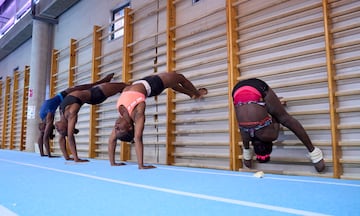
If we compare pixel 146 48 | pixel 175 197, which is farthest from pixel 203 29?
pixel 175 197

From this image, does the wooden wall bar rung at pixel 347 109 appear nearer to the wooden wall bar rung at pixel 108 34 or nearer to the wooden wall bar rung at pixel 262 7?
the wooden wall bar rung at pixel 262 7

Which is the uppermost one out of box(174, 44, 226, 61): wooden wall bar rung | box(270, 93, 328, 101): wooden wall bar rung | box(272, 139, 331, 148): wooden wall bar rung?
box(174, 44, 226, 61): wooden wall bar rung

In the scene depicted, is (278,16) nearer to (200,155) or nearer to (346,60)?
(346,60)

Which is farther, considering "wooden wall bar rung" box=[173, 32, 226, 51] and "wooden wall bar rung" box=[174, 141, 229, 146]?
"wooden wall bar rung" box=[173, 32, 226, 51]

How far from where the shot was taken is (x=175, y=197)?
1753mm

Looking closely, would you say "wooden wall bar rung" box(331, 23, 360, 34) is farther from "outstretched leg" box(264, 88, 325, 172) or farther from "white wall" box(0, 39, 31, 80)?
"white wall" box(0, 39, 31, 80)

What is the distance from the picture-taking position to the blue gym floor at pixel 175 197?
1.45 metres

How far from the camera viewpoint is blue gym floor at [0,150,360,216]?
145 cm

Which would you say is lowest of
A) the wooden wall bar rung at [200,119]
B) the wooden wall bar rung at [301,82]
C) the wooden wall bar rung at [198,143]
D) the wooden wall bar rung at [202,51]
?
the wooden wall bar rung at [198,143]

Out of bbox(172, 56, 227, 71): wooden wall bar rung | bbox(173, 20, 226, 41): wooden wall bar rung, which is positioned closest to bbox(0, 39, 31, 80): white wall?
bbox(173, 20, 226, 41): wooden wall bar rung

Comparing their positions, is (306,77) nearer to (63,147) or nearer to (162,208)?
(162,208)

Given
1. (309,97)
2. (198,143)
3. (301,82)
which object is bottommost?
(198,143)

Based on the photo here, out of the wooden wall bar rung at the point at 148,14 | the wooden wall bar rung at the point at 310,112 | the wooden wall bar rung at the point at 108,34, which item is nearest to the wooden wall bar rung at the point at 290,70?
the wooden wall bar rung at the point at 310,112

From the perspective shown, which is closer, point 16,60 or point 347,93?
point 347,93
